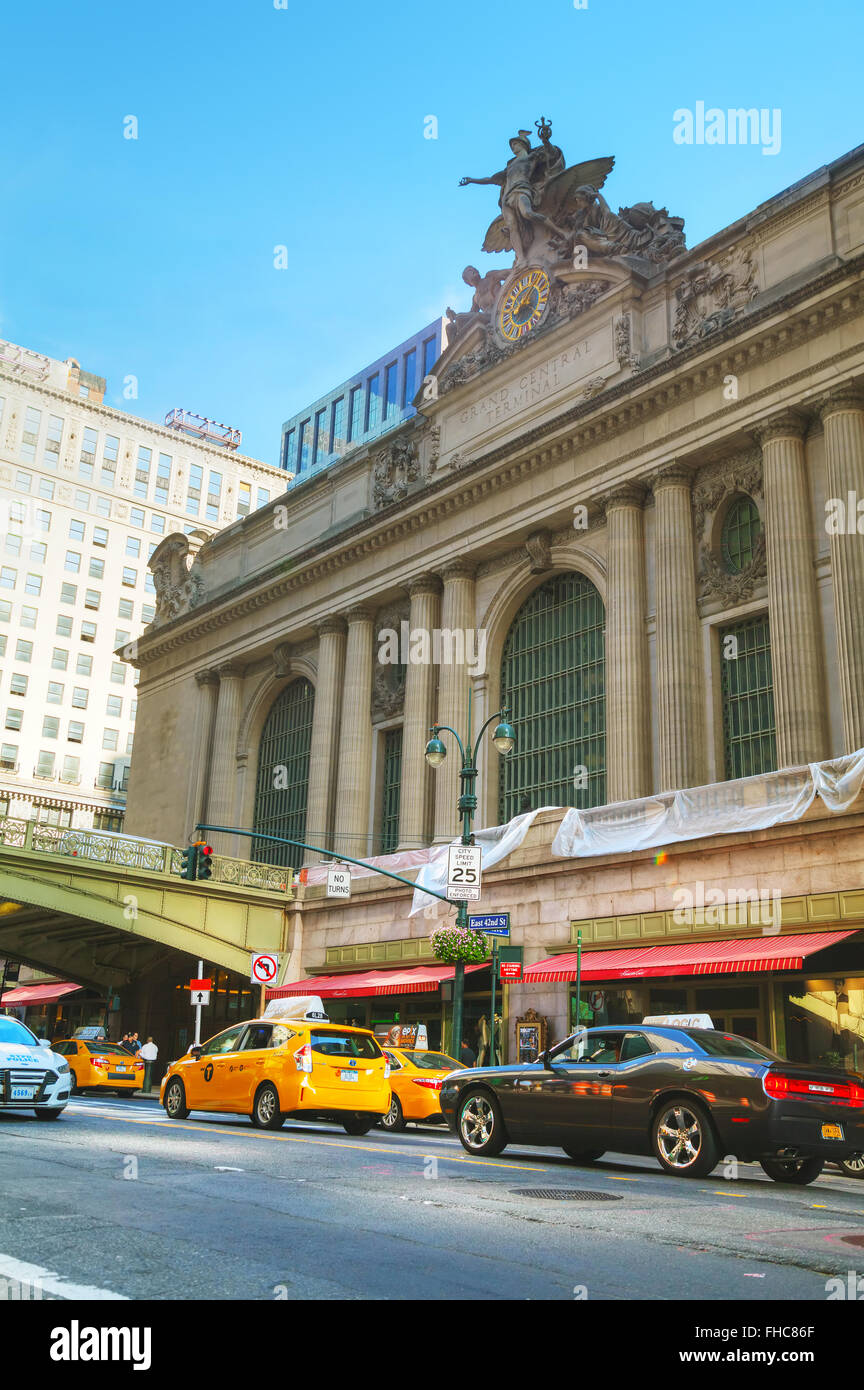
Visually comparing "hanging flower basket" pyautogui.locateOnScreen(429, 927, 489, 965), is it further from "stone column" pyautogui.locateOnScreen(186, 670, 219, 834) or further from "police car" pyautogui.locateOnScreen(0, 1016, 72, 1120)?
"stone column" pyautogui.locateOnScreen(186, 670, 219, 834)

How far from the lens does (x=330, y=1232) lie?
756 centimetres

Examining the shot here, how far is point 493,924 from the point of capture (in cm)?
2452

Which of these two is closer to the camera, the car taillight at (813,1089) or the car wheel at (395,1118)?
the car taillight at (813,1089)

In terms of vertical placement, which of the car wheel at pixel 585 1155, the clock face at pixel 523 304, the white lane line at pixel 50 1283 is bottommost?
the white lane line at pixel 50 1283

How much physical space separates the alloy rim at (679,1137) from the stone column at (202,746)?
42572mm

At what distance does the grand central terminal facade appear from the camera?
85.8 ft

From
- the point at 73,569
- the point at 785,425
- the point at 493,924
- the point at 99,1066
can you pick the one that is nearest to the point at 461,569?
the point at 785,425

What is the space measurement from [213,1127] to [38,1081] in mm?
2565

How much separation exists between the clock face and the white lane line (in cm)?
3797

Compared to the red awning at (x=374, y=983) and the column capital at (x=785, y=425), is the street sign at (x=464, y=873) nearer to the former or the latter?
the red awning at (x=374, y=983)

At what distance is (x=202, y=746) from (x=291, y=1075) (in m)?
38.8

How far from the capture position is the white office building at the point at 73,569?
Result: 8569 cm

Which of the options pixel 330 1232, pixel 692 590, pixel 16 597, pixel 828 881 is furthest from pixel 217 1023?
pixel 16 597

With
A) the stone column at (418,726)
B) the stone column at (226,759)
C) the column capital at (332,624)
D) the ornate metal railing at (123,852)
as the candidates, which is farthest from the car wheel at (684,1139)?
the stone column at (226,759)
